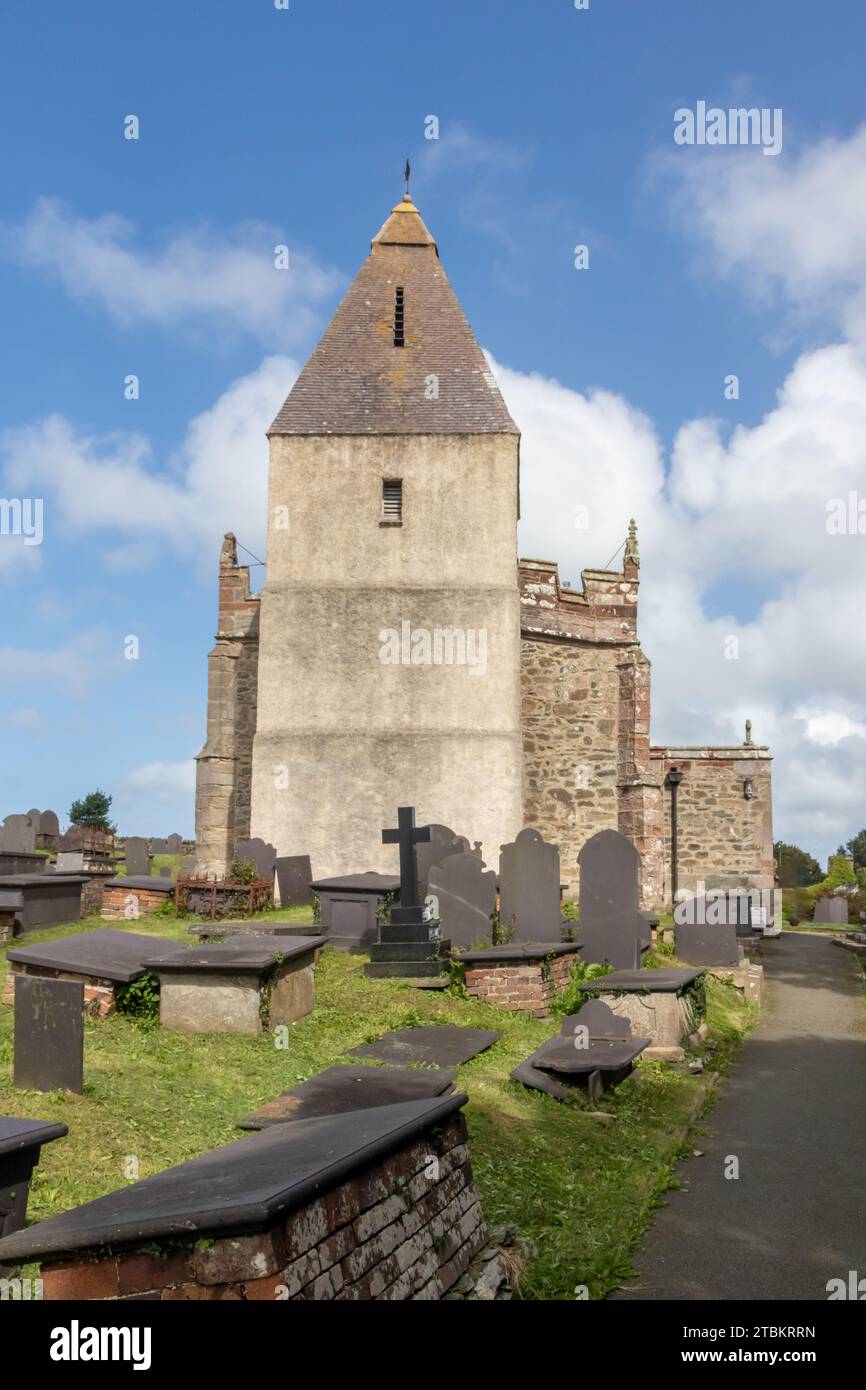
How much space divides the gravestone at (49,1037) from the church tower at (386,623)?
13060 millimetres


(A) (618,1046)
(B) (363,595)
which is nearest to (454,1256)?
(A) (618,1046)

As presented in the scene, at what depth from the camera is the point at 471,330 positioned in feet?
80.2

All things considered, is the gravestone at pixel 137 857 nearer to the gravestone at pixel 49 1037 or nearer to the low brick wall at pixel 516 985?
the low brick wall at pixel 516 985

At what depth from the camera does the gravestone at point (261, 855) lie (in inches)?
753

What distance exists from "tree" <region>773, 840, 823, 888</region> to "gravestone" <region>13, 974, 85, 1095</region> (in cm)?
4267

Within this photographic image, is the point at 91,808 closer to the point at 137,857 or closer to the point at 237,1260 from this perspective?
the point at 137,857

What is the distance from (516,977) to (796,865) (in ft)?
137

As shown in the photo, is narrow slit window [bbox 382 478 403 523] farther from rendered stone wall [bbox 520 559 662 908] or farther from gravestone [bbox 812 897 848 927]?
gravestone [bbox 812 897 848 927]

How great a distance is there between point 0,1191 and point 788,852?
48965 mm

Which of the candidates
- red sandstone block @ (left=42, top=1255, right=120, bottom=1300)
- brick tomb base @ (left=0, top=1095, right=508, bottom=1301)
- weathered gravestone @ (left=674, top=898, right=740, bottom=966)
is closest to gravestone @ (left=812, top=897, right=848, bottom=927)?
weathered gravestone @ (left=674, top=898, right=740, bottom=966)

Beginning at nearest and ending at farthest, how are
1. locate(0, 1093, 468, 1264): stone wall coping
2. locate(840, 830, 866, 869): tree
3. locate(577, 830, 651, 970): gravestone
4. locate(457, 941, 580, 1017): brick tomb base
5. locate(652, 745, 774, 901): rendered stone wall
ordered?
locate(0, 1093, 468, 1264): stone wall coping
locate(457, 941, 580, 1017): brick tomb base
locate(577, 830, 651, 970): gravestone
locate(652, 745, 774, 901): rendered stone wall
locate(840, 830, 866, 869): tree

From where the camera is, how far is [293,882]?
18.9m

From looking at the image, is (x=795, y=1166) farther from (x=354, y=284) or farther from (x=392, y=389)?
(x=354, y=284)

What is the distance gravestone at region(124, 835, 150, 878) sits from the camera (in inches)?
919
